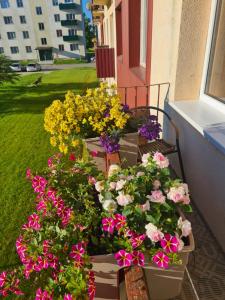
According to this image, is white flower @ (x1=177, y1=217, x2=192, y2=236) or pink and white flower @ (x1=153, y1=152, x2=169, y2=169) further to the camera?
pink and white flower @ (x1=153, y1=152, x2=169, y2=169)

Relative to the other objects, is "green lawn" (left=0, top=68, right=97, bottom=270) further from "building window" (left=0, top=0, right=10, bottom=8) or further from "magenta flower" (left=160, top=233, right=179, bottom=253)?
"building window" (left=0, top=0, right=10, bottom=8)

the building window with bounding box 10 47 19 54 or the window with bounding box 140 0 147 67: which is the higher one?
the window with bounding box 140 0 147 67

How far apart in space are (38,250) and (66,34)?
142 feet

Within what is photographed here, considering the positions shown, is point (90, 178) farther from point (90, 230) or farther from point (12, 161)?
point (12, 161)

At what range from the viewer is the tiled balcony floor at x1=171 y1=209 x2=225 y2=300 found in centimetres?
166

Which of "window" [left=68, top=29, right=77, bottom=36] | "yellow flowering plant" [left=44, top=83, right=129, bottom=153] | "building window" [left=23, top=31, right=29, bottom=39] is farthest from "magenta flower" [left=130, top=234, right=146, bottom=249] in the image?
"building window" [left=23, top=31, right=29, bottom=39]

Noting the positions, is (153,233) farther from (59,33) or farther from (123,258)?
(59,33)

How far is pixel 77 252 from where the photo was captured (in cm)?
103

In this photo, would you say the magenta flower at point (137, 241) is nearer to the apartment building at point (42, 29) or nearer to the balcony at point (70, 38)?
the apartment building at point (42, 29)

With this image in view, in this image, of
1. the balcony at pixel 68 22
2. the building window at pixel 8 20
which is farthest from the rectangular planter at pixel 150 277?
the building window at pixel 8 20

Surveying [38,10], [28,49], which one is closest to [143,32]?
[38,10]

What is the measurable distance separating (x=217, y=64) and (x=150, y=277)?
211cm

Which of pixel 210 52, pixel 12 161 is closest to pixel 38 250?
pixel 210 52

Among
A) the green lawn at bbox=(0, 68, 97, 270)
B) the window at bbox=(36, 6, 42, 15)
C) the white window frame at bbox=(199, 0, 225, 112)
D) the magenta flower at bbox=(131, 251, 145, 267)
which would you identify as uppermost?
the window at bbox=(36, 6, 42, 15)
